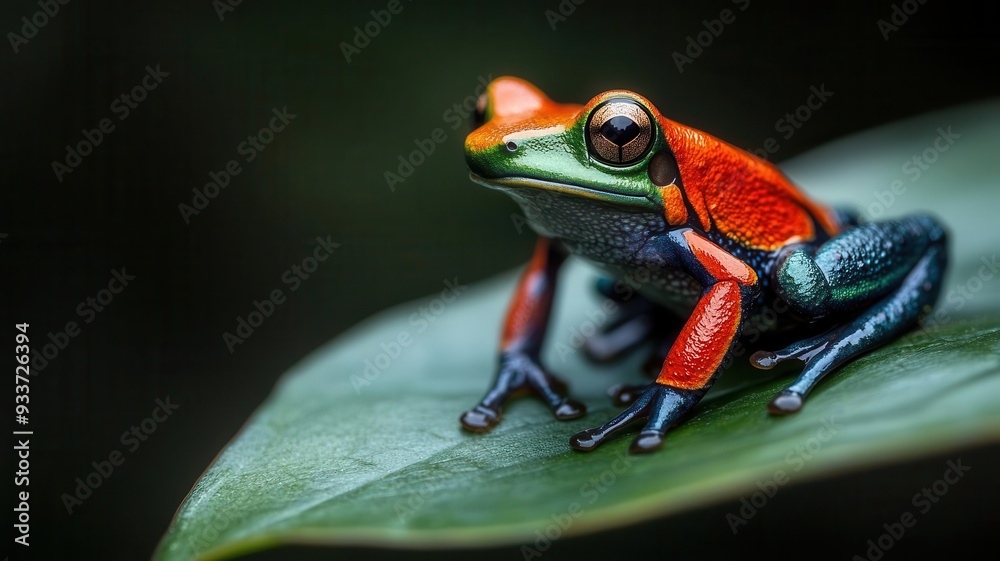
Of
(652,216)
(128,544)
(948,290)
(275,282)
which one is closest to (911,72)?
(948,290)

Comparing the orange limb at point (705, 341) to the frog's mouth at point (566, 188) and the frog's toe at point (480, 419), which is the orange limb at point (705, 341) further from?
the frog's toe at point (480, 419)

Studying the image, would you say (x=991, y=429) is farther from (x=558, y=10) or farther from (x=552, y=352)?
(x=558, y=10)

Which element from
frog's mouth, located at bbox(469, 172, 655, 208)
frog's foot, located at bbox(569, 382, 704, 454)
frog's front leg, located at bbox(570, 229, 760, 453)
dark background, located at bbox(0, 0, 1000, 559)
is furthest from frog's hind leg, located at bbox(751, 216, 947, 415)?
dark background, located at bbox(0, 0, 1000, 559)

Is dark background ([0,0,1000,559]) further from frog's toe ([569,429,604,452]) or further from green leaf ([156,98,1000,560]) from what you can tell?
frog's toe ([569,429,604,452])

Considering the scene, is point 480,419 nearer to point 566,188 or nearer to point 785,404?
point 566,188

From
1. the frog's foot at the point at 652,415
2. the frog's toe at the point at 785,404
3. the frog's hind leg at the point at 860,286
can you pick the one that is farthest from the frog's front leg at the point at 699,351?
the frog's toe at the point at 785,404

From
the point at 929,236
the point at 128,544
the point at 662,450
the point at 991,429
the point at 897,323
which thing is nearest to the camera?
the point at 991,429
